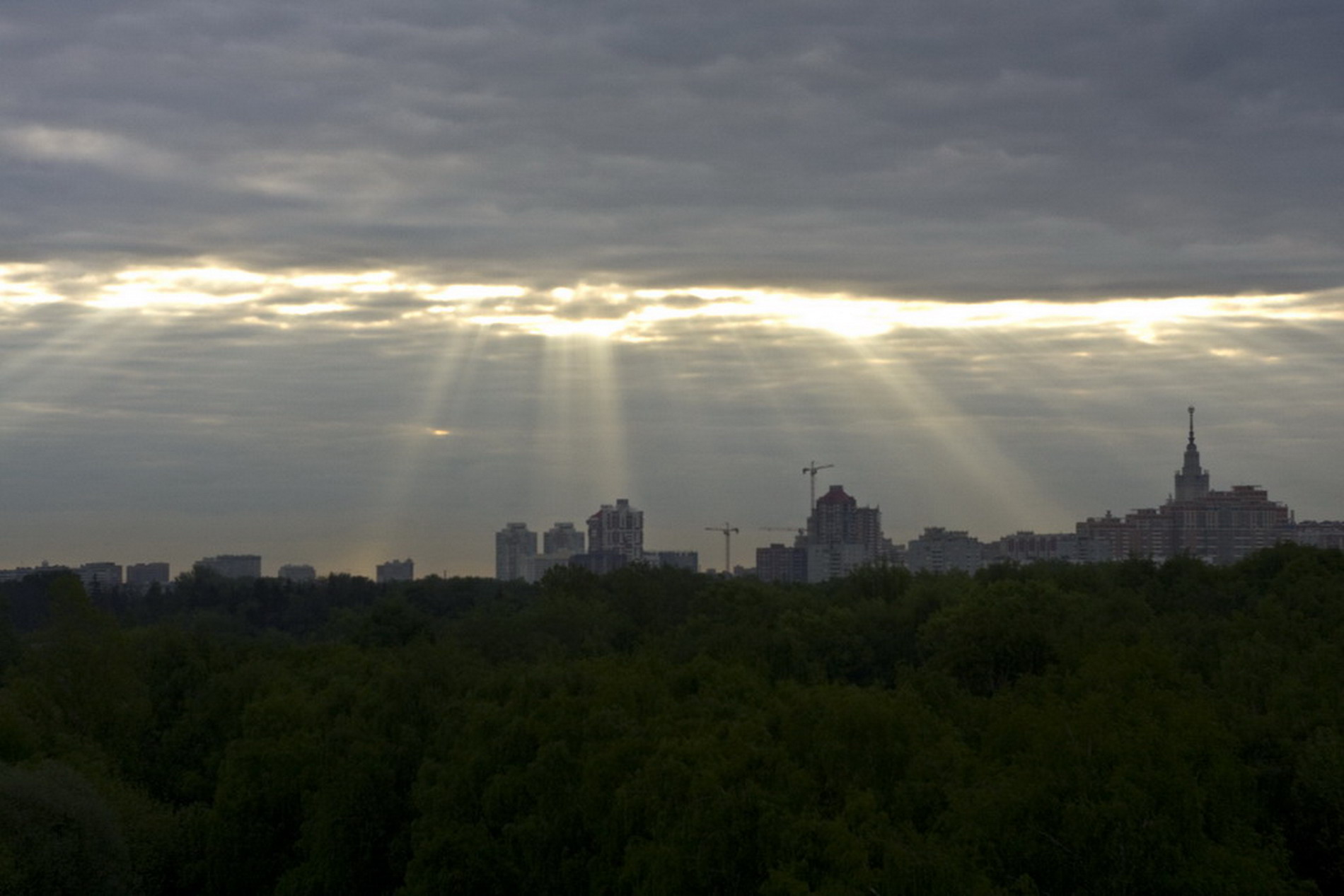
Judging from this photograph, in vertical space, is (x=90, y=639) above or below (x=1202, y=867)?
above

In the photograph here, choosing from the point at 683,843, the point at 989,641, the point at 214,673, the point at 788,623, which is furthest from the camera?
the point at 788,623

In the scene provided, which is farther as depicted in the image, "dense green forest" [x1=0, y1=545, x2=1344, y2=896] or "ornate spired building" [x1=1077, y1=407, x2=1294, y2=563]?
"ornate spired building" [x1=1077, y1=407, x2=1294, y2=563]

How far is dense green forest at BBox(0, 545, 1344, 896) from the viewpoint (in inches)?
1083

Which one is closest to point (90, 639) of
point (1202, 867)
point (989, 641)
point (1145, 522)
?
point (989, 641)

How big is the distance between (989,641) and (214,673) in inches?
1096

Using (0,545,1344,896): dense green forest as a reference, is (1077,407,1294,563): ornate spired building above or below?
above

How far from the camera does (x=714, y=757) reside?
30.6 m

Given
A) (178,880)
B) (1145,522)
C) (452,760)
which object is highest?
(1145,522)

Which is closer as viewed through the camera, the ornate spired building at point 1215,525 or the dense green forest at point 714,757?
the dense green forest at point 714,757

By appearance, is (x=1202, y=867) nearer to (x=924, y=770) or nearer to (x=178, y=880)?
(x=924, y=770)

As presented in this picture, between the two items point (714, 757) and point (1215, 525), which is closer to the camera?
point (714, 757)

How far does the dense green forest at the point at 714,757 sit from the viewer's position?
27.5 m

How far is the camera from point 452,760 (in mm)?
36969

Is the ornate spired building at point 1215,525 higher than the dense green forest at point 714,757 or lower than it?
higher
